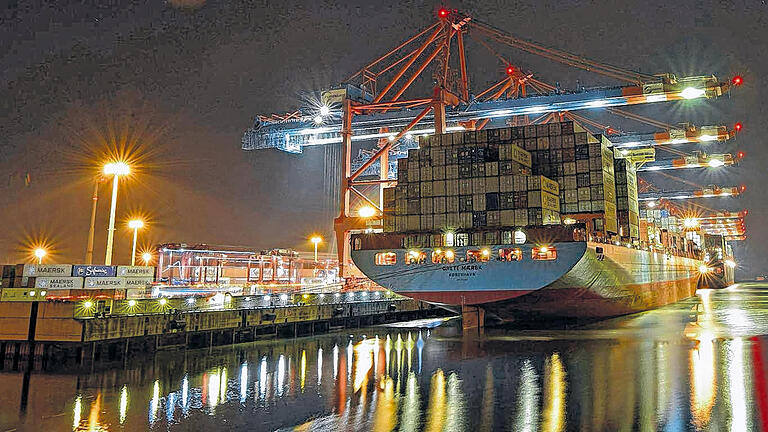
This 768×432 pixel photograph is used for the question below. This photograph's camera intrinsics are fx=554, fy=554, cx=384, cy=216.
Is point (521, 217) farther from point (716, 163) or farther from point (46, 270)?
point (716, 163)

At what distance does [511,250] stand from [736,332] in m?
11.8

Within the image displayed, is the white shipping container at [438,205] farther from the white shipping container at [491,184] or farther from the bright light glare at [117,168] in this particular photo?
the bright light glare at [117,168]

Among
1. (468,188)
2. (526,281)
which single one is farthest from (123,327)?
(526,281)

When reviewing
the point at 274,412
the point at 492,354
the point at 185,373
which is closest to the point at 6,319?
the point at 185,373

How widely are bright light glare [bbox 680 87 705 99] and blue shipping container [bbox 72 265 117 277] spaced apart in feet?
124

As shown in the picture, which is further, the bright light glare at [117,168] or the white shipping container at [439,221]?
the white shipping container at [439,221]

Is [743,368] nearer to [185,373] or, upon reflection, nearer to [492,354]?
[492,354]

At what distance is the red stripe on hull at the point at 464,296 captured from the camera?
28.0 metres

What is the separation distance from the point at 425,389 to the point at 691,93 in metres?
34.7

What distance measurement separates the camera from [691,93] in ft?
128

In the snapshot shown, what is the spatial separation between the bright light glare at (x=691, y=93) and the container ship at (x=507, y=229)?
9.50 metres

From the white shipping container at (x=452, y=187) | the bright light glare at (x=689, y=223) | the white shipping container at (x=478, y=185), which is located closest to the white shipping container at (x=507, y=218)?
the white shipping container at (x=478, y=185)

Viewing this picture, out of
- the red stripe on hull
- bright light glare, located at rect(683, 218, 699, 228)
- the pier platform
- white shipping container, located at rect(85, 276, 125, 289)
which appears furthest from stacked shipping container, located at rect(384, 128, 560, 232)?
bright light glare, located at rect(683, 218, 699, 228)

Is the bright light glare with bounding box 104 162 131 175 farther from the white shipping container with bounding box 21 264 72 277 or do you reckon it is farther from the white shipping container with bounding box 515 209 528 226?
the white shipping container with bounding box 515 209 528 226
